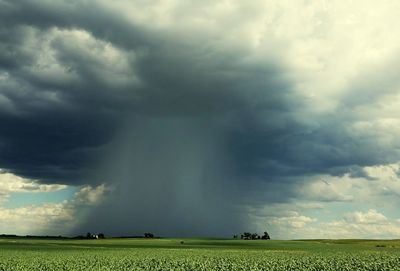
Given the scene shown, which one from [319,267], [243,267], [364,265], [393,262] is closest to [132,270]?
[243,267]

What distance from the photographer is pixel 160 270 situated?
158ft

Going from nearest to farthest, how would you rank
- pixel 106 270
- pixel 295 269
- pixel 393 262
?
1. pixel 106 270
2. pixel 295 269
3. pixel 393 262

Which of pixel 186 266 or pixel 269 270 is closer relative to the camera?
pixel 269 270

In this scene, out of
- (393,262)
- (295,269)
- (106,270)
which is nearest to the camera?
(106,270)

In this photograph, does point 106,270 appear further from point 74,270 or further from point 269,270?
point 269,270

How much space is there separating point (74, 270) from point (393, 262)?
40.3m

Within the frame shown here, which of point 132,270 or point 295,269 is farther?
point 295,269

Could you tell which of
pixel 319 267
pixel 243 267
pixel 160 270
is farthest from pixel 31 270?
pixel 319 267

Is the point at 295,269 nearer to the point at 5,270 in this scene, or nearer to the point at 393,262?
the point at 393,262

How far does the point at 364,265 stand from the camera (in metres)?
52.7

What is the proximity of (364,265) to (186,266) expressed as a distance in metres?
21.5

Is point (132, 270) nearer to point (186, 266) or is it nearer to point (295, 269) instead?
point (186, 266)

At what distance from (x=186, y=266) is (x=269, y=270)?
10378 mm

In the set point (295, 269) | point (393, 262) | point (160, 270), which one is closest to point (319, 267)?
point (295, 269)
